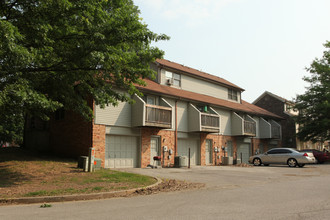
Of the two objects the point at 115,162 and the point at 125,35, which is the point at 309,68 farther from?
the point at 125,35

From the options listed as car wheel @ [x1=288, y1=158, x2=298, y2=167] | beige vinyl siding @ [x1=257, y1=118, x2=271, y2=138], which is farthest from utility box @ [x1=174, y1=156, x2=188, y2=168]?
beige vinyl siding @ [x1=257, y1=118, x2=271, y2=138]

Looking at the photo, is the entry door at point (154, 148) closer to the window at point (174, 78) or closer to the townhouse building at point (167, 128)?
the townhouse building at point (167, 128)

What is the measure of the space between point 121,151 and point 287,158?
513 inches

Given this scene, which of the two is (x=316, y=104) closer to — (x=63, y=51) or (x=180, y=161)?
(x=180, y=161)

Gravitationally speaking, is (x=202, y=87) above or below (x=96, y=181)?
above

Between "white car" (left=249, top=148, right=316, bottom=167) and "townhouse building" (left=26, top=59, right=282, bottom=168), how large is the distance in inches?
139

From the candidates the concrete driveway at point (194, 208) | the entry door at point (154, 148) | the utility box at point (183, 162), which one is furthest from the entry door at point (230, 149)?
the concrete driveway at point (194, 208)

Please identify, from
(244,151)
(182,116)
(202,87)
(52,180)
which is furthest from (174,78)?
(52,180)

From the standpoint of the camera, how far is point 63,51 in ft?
38.1

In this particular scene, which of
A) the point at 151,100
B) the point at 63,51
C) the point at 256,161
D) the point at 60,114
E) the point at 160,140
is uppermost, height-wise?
the point at 63,51

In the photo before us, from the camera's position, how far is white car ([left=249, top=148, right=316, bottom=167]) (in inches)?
855

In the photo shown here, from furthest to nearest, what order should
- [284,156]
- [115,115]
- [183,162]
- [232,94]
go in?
[232,94], [284,156], [183,162], [115,115]

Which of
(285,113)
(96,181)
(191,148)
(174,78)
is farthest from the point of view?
(285,113)

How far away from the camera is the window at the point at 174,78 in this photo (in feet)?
81.6
